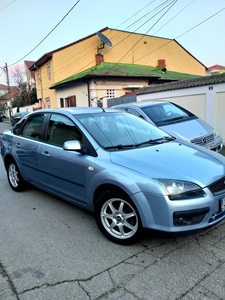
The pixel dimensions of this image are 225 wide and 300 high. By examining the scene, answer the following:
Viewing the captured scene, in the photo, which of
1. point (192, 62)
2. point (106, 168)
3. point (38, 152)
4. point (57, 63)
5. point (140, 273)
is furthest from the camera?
point (192, 62)

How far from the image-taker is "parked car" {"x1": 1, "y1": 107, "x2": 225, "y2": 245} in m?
2.53

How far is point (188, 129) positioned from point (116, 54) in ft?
61.9

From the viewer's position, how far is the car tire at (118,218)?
2799 millimetres

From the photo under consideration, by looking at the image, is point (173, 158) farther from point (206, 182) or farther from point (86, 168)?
point (86, 168)

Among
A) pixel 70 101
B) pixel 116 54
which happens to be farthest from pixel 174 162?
pixel 116 54

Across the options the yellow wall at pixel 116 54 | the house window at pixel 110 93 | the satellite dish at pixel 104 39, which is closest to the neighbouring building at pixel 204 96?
the house window at pixel 110 93

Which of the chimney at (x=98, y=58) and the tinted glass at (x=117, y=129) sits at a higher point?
the chimney at (x=98, y=58)

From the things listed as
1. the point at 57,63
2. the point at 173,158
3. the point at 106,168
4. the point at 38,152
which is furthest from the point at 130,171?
the point at 57,63

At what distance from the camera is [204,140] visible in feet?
18.7

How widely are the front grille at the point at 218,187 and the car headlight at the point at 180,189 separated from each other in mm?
142

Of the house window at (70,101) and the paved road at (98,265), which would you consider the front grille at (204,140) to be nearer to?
the paved road at (98,265)

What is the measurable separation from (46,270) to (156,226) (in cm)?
120

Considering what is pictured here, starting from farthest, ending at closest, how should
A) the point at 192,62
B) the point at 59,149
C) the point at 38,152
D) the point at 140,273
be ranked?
the point at 192,62
the point at 38,152
the point at 59,149
the point at 140,273

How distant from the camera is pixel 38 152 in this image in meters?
4.09
